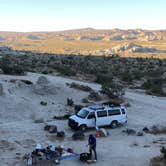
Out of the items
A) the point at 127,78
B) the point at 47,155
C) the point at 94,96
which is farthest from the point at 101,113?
the point at 127,78

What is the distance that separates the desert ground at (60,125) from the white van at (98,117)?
23.8 inches

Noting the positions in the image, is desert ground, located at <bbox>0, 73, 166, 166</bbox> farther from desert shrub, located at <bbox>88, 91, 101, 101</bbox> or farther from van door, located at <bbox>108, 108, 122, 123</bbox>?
desert shrub, located at <bbox>88, 91, 101, 101</bbox>

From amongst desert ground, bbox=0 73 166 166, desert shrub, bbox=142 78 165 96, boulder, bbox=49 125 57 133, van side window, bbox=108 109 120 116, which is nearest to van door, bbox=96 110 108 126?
van side window, bbox=108 109 120 116

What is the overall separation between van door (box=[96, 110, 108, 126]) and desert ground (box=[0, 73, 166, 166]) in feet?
3.10

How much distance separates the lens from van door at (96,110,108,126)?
2972 centimetres

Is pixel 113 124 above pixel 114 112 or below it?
below

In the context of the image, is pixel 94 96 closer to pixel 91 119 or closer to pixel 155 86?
pixel 91 119

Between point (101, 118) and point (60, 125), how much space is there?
3617 mm

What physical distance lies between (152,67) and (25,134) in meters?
53.6

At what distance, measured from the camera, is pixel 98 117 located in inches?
1171

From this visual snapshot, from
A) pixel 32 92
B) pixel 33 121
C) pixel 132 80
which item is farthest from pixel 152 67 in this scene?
pixel 33 121

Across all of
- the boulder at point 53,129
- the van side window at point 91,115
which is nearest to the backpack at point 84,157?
the boulder at point 53,129

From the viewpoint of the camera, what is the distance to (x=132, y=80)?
6075 cm

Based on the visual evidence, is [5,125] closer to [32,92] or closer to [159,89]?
[32,92]
